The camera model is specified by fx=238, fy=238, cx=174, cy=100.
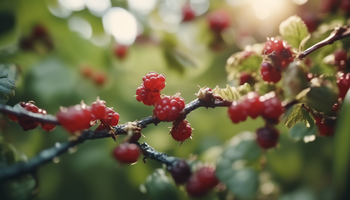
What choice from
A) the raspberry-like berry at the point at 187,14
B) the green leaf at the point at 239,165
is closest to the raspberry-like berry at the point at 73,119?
the green leaf at the point at 239,165

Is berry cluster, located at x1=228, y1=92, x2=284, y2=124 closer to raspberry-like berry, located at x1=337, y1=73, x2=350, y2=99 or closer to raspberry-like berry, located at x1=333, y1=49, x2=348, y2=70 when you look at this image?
raspberry-like berry, located at x1=337, y1=73, x2=350, y2=99

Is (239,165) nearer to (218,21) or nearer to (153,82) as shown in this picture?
(153,82)

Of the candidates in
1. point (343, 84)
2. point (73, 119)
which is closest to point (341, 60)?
point (343, 84)

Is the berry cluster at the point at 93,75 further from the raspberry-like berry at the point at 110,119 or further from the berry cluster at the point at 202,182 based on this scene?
the berry cluster at the point at 202,182

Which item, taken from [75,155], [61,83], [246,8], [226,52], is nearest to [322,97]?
[226,52]

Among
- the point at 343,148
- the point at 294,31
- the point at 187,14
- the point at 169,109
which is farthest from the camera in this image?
the point at 187,14
